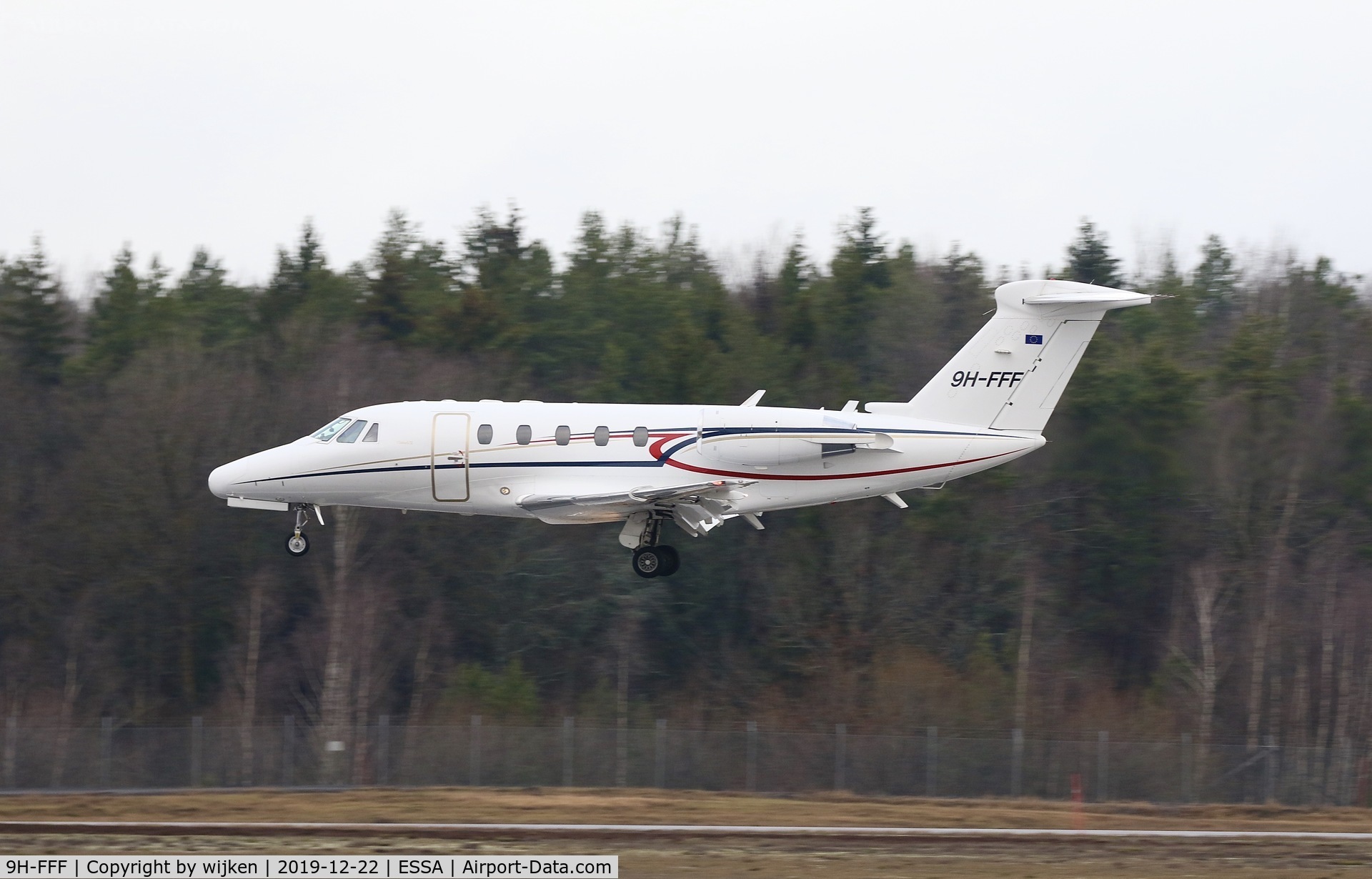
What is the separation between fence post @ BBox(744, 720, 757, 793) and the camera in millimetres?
37078

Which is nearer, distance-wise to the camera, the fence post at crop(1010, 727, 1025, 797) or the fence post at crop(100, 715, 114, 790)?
the fence post at crop(100, 715, 114, 790)

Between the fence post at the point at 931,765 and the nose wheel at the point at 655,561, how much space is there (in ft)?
34.7

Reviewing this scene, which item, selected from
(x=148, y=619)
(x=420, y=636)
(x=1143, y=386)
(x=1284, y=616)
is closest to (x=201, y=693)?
(x=148, y=619)

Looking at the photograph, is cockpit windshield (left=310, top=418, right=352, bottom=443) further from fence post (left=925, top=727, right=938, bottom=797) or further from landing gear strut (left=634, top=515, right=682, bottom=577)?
fence post (left=925, top=727, right=938, bottom=797)

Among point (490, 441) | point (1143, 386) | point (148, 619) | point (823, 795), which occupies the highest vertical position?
point (1143, 386)

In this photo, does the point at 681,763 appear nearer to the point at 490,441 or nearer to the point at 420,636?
the point at 490,441

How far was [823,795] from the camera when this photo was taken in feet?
117

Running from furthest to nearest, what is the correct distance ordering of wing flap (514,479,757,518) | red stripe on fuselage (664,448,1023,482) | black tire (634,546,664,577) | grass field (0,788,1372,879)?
black tire (634,546,664,577), red stripe on fuselage (664,448,1023,482), wing flap (514,479,757,518), grass field (0,788,1372,879)

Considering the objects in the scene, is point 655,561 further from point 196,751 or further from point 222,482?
point 196,751

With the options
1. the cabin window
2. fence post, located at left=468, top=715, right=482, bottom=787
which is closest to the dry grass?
fence post, located at left=468, top=715, right=482, bottom=787

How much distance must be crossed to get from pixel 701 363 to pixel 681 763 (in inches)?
755

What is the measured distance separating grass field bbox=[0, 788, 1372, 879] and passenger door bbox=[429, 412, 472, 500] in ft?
19.4
